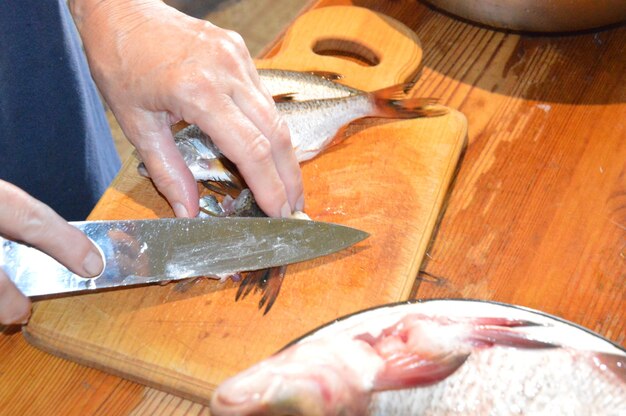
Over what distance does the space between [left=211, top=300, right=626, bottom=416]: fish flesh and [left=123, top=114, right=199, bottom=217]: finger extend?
0.49m

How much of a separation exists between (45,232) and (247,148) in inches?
14.2

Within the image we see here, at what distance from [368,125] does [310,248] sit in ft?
1.20

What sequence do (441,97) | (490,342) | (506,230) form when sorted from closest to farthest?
(490,342)
(506,230)
(441,97)

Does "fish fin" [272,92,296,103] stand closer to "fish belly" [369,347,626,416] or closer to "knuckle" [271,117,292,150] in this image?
"knuckle" [271,117,292,150]

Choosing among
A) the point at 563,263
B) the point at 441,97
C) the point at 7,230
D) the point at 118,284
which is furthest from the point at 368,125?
the point at 7,230

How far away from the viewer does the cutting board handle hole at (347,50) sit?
61.7 inches

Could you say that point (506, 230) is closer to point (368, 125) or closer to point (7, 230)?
point (368, 125)

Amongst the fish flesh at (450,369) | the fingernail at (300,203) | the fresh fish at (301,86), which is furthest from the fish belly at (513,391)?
the fresh fish at (301,86)

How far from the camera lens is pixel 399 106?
1.39 metres

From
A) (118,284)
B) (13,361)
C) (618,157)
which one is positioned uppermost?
(618,157)

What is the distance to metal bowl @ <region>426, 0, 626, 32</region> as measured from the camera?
1443mm

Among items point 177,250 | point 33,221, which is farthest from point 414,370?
point 33,221

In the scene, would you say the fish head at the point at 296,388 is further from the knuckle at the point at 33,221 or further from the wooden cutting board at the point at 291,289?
the knuckle at the point at 33,221

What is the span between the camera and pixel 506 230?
3.94 feet
